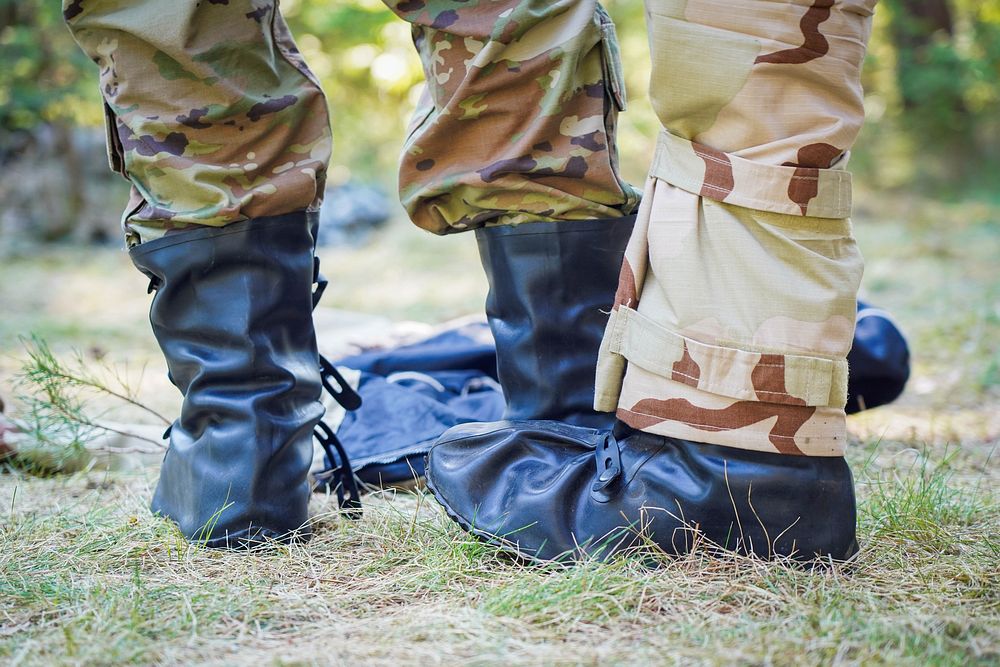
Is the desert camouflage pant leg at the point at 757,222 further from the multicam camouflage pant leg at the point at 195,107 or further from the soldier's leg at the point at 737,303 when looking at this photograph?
the multicam camouflage pant leg at the point at 195,107

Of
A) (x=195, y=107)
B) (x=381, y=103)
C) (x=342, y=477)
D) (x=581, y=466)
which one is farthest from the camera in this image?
(x=381, y=103)

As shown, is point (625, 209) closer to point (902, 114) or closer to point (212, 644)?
point (212, 644)

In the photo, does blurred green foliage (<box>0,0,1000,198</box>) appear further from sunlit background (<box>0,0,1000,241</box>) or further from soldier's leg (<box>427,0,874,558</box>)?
soldier's leg (<box>427,0,874,558</box>)

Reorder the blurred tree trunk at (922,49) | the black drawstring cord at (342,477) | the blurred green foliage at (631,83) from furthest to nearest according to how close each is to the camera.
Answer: the blurred tree trunk at (922,49) → the blurred green foliage at (631,83) → the black drawstring cord at (342,477)

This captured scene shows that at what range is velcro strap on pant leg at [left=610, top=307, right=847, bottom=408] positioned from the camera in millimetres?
1035

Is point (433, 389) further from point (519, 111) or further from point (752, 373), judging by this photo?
point (752, 373)

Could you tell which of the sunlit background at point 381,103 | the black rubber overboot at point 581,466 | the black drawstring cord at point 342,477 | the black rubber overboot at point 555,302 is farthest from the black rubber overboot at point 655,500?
the sunlit background at point 381,103

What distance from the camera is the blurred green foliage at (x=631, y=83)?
252 inches

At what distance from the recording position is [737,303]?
1.04m

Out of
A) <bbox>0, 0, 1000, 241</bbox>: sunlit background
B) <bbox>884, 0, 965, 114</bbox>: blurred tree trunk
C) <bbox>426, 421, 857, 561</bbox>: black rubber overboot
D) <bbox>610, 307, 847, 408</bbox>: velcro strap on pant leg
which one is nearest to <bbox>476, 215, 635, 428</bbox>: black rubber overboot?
<bbox>426, 421, 857, 561</bbox>: black rubber overboot

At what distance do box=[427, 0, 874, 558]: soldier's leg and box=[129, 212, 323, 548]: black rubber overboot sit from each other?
409 millimetres

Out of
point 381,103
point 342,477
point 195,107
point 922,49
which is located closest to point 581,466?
point 342,477

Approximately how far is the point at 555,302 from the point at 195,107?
0.60 meters

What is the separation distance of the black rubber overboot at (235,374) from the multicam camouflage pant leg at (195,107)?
0.15 feet
